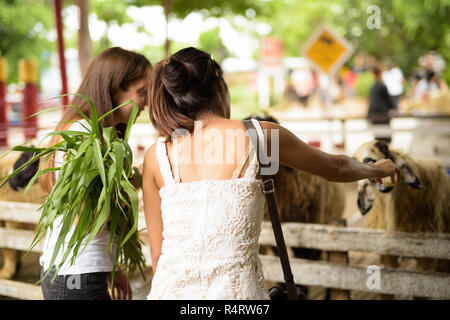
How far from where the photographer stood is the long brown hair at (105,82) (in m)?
2.33

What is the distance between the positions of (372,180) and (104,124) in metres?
1.74

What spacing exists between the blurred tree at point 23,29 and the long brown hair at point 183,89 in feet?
74.5

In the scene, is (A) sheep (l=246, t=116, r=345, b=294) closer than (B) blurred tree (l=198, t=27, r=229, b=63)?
Yes

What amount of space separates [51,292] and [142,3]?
10.9m

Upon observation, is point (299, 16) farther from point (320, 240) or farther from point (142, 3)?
point (320, 240)

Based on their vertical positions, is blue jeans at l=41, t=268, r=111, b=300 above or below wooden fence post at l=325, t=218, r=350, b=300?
above

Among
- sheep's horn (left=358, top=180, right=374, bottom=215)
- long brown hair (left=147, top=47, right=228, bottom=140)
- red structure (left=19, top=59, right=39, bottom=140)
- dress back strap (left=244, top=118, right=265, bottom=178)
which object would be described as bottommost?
sheep's horn (left=358, top=180, right=374, bottom=215)

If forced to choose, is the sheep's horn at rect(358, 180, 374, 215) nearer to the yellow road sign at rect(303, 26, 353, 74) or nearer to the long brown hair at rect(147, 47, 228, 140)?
the long brown hair at rect(147, 47, 228, 140)

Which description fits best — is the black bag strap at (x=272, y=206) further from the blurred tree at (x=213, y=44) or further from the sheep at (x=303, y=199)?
the blurred tree at (x=213, y=44)

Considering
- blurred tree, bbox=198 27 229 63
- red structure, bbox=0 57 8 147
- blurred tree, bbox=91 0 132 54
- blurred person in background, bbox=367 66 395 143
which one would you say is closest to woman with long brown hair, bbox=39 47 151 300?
blurred person in background, bbox=367 66 395 143

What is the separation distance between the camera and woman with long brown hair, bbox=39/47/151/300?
88.4 inches

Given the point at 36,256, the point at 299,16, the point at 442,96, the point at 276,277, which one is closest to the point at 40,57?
the point at 299,16

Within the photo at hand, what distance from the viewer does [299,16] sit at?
30562mm

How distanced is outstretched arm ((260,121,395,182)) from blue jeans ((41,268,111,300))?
1.04m
